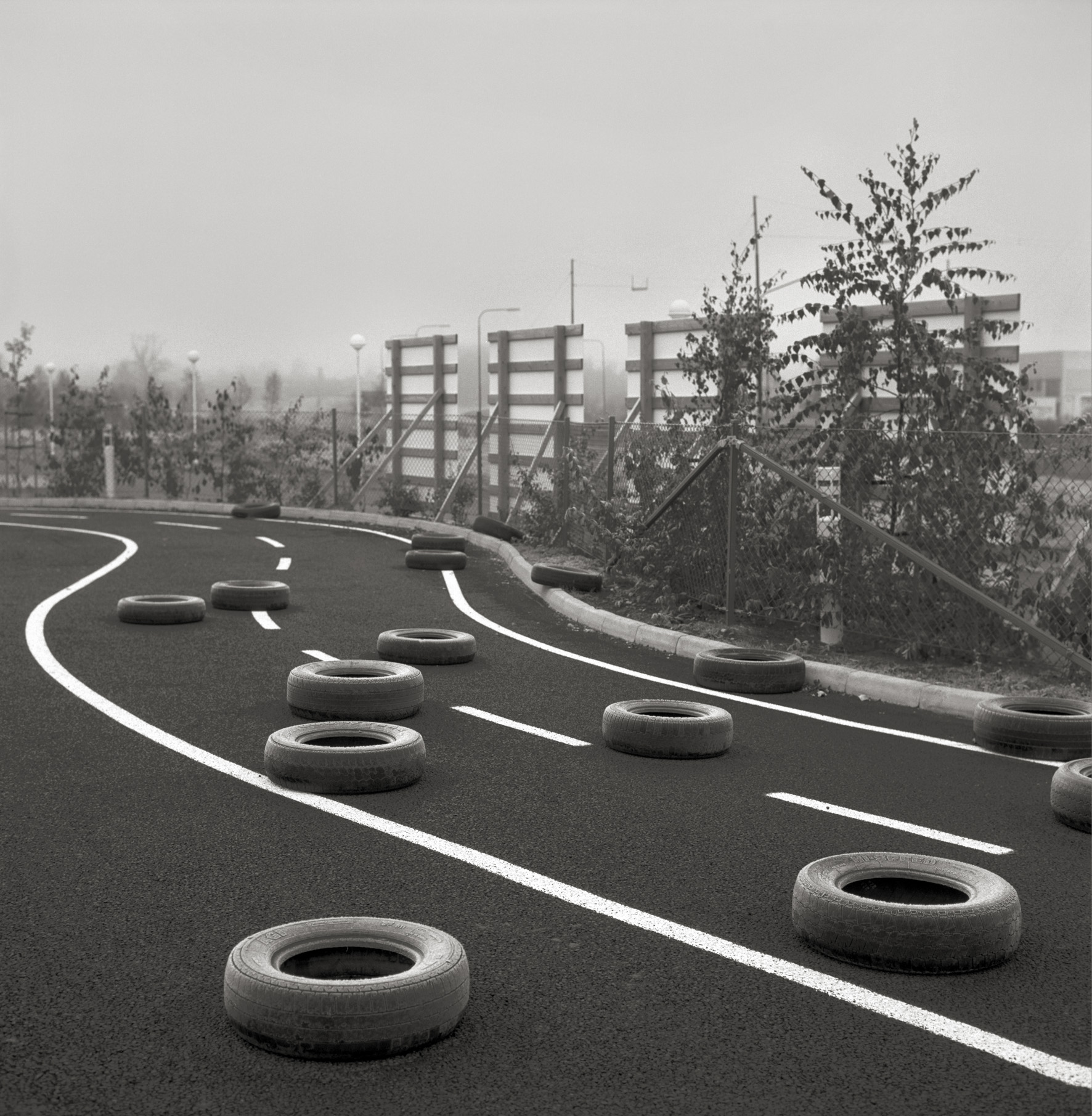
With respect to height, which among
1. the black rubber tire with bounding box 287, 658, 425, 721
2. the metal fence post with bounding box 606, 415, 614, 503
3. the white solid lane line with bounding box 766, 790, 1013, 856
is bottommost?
the white solid lane line with bounding box 766, 790, 1013, 856

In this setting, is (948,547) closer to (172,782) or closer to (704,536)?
(704,536)

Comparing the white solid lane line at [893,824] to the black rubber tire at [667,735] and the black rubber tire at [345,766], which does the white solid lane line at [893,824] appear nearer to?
the black rubber tire at [667,735]

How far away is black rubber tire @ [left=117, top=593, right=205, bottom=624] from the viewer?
512 inches

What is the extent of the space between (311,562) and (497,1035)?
1481 cm

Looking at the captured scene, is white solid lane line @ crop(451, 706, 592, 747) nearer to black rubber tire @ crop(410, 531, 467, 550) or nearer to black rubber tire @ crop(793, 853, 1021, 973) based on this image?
black rubber tire @ crop(793, 853, 1021, 973)

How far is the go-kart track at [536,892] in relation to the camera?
13.4 ft

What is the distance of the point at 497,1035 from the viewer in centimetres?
436

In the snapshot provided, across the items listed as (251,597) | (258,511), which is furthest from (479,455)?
(251,597)

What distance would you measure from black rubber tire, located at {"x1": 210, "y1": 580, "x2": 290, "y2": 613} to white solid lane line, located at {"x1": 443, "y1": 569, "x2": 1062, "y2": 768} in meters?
1.92

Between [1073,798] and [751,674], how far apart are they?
3664 millimetres

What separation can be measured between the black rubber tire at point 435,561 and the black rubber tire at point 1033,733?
9989 millimetres

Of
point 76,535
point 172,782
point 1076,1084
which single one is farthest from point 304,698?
point 76,535

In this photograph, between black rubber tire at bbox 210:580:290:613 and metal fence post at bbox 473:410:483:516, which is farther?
metal fence post at bbox 473:410:483:516

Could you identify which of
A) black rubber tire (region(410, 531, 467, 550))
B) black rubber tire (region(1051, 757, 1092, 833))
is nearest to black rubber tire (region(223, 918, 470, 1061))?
black rubber tire (region(1051, 757, 1092, 833))
